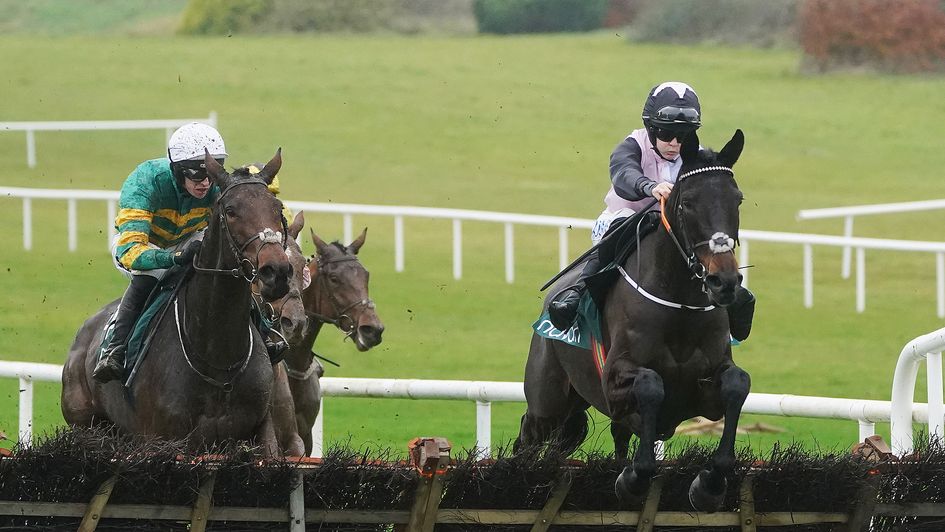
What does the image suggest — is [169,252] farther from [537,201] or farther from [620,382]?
[537,201]

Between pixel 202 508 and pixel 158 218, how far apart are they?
172 cm

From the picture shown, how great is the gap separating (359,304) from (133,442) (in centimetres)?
354

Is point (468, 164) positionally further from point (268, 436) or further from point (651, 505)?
point (651, 505)

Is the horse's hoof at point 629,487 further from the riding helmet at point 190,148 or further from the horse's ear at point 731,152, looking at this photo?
the riding helmet at point 190,148

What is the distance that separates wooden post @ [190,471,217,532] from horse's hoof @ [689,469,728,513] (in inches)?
63.6

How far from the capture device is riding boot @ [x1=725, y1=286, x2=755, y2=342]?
258 inches

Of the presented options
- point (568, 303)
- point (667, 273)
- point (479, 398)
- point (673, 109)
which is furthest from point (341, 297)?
point (667, 273)

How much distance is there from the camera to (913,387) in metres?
6.78

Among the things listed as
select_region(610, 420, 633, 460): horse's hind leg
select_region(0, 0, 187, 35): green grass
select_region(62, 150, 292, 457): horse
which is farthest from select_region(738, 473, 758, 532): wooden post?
select_region(0, 0, 187, 35): green grass

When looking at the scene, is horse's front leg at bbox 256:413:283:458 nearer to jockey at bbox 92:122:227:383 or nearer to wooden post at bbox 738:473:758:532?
jockey at bbox 92:122:227:383

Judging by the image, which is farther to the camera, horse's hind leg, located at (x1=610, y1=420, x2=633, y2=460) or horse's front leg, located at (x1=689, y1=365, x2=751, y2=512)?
horse's hind leg, located at (x1=610, y1=420, x2=633, y2=460)

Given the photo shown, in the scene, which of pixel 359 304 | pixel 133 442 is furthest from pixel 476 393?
pixel 133 442

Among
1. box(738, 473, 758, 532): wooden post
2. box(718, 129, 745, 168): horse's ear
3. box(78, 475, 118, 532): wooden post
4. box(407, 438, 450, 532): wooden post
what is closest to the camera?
box(78, 475, 118, 532): wooden post

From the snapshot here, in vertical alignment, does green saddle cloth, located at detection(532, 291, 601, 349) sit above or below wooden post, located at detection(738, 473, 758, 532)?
above
